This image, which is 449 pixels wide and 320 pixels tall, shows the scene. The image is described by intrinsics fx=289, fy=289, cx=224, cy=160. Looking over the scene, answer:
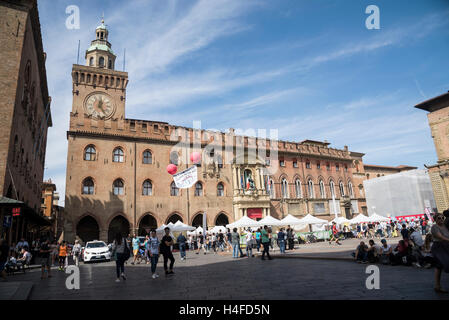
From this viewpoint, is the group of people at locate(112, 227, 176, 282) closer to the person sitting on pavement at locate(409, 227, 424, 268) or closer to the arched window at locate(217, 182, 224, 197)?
the person sitting on pavement at locate(409, 227, 424, 268)

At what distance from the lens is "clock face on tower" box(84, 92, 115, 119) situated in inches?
1092

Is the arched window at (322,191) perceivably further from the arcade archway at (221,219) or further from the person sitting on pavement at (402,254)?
the person sitting on pavement at (402,254)


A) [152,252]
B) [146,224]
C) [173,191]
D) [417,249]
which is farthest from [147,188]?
[417,249]

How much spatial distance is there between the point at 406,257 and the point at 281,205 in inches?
1030

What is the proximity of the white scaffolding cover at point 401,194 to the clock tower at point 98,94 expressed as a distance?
3470 centimetres

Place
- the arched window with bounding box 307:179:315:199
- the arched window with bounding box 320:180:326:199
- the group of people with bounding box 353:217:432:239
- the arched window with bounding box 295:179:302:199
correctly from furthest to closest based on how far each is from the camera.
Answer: the arched window with bounding box 320:180:326:199, the arched window with bounding box 307:179:315:199, the arched window with bounding box 295:179:302:199, the group of people with bounding box 353:217:432:239

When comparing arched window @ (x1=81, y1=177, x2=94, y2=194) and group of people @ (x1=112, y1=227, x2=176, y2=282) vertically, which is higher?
arched window @ (x1=81, y1=177, x2=94, y2=194)

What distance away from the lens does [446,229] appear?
5672 mm

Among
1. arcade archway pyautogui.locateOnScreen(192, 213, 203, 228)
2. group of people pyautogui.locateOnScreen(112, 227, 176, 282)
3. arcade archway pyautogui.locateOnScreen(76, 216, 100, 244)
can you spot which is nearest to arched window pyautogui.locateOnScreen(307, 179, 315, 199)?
arcade archway pyautogui.locateOnScreen(192, 213, 203, 228)

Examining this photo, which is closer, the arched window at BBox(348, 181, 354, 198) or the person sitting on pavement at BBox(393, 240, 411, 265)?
the person sitting on pavement at BBox(393, 240, 411, 265)

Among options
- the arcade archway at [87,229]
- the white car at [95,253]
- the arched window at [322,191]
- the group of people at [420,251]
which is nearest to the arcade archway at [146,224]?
the arcade archway at [87,229]

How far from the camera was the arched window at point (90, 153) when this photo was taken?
85.4 ft

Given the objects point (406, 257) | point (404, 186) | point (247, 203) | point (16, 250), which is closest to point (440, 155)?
point (404, 186)

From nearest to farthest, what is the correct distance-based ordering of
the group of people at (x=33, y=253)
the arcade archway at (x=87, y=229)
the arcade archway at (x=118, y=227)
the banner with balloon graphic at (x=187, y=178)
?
1. the group of people at (x=33, y=253)
2. the banner with balloon graphic at (x=187, y=178)
3. the arcade archway at (x=87, y=229)
4. the arcade archway at (x=118, y=227)
